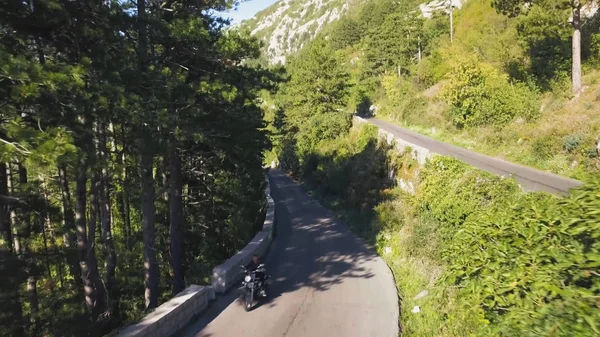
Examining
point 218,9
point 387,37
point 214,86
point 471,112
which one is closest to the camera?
point 214,86

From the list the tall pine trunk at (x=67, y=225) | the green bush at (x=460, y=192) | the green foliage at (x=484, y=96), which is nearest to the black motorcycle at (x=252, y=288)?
the tall pine trunk at (x=67, y=225)

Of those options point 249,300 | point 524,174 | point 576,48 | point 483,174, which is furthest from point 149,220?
point 576,48

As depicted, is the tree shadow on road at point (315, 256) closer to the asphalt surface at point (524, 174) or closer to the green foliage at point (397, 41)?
the asphalt surface at point (524, 174)

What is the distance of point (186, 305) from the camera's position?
847 cm

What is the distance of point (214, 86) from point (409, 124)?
101ft

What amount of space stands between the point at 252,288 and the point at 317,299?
1.76m

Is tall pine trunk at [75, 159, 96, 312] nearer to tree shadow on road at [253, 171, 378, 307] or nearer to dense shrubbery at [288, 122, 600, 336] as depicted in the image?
tree shadow on road at [253, 171, 378, 307]

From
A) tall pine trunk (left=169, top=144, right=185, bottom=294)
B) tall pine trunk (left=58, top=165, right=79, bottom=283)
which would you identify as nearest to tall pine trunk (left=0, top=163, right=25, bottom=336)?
tall pine trunk (left=58, top=165, right=79, bottom=283)

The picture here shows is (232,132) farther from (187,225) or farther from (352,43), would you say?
(352,43)

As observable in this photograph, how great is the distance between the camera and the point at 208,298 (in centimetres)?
966

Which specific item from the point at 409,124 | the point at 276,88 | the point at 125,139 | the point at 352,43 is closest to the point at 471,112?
the point at 409,124

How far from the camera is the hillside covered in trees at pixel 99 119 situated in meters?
6.68

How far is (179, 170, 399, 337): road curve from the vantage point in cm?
825

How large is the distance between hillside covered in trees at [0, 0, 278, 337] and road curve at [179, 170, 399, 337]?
10.2 ft
